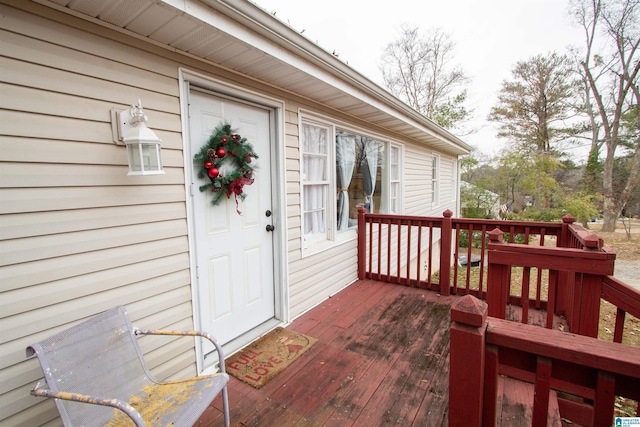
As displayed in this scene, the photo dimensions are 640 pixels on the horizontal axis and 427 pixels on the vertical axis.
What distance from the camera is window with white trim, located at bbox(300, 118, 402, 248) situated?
3.39 metres

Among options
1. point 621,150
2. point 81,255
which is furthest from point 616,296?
point 621,150

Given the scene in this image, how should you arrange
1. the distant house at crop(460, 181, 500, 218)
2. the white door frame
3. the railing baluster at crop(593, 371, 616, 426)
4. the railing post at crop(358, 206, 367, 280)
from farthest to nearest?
the distant house at crop(460, 181, 500, 218), the railing post at crop(358, 206, 367, 280), the white door frame, the railing baluster at crop(593, 371, 616, 426)

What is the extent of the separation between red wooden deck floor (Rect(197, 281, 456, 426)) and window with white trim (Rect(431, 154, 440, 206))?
5.29 meters

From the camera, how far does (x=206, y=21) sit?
1631 millimetres

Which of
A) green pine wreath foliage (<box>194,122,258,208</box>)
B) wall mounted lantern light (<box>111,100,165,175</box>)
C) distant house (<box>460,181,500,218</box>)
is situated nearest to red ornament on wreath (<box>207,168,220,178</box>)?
green pine wreath foliage (<box>194,122,258,208</box>)

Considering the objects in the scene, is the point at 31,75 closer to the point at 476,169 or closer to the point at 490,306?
the point at 490,306

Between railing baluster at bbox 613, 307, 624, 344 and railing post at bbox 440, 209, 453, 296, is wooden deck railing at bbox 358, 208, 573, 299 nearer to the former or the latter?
railing post at bbox 440, 209, 453, 296

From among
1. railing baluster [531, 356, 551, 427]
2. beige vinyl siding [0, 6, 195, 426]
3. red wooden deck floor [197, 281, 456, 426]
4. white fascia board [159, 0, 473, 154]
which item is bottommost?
red wooden deck floor [197, 281, 456, 426]

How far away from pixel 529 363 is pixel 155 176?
2100 mm

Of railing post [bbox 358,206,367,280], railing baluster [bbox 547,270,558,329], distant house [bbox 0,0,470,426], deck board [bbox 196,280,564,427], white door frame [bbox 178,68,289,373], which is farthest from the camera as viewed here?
railing post [bbox 358,206,367,280]

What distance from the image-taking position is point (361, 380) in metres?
2.11

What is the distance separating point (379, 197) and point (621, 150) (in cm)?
1714

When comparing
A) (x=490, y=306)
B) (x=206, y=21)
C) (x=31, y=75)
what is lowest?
(x=490, y=306)

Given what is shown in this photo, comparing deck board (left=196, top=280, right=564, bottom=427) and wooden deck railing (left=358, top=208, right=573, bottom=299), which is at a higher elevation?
wooden deck railing (left=358, top=208, right=573, bottom=299)
